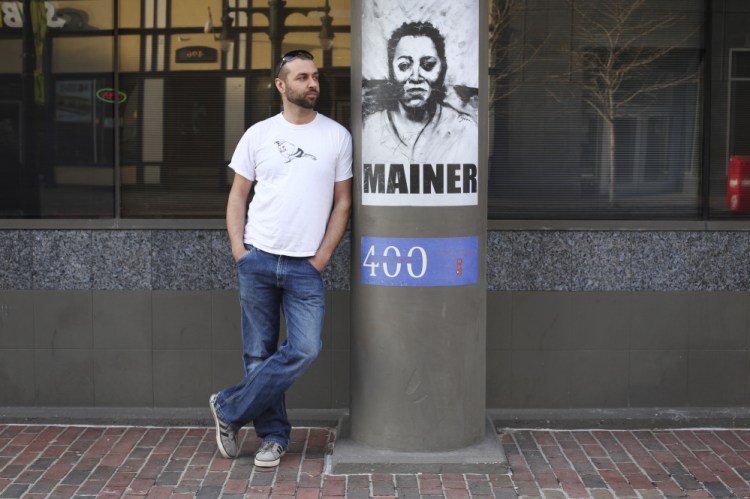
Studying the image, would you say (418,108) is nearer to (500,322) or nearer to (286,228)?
(286,228)

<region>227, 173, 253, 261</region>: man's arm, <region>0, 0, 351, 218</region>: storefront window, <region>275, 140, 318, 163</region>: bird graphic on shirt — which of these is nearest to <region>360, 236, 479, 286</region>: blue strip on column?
<region>275, 140, 318, 163</region>: bird graphic on shirt

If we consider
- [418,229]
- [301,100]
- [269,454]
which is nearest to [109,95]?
[301,100]

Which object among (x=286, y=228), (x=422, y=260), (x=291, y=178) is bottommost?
(x=422, y=260)

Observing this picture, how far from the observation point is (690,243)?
6480 millimetres

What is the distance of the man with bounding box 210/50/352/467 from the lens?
5305 mm

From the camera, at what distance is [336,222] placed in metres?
5.44

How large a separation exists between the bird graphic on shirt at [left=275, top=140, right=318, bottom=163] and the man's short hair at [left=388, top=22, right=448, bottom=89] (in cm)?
59

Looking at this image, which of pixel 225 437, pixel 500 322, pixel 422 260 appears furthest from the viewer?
pixel 500 322

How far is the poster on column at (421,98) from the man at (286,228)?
0.88ft

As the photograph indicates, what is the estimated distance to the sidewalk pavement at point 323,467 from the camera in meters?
5.11

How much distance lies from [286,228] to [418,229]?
2.24 feet

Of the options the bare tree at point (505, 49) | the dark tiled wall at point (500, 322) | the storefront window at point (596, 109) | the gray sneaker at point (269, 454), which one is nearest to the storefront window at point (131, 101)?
the dark tiled wall at point (500, 322)

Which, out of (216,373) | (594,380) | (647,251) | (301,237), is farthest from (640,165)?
(216,373)

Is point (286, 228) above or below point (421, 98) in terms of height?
below
